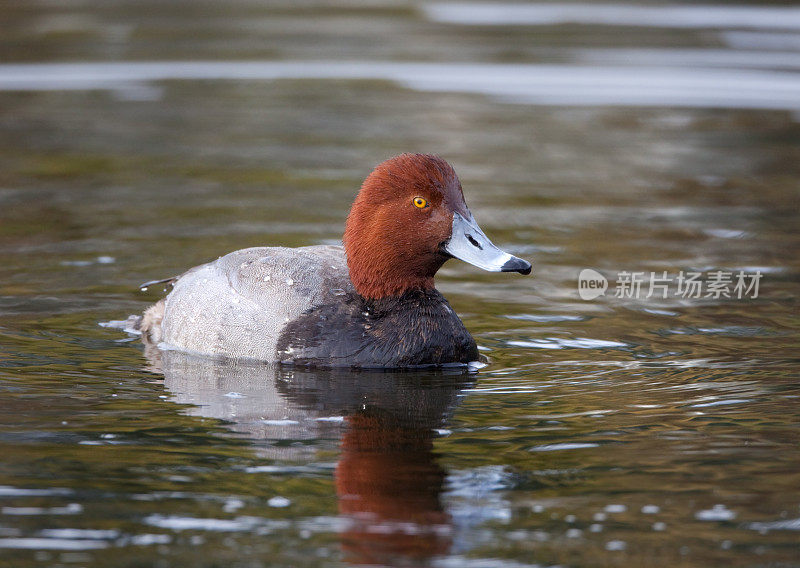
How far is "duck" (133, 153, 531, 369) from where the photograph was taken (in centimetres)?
794

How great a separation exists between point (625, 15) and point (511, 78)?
415cm

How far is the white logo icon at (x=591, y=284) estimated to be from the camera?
9.99m

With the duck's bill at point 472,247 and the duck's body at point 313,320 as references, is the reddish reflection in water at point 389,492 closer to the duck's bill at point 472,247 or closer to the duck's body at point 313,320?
the duck's body at point 313,320

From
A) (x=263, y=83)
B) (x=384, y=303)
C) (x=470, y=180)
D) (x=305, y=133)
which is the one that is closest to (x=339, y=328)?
(x=384, y=303)

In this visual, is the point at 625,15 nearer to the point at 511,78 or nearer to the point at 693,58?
the point at 693,58

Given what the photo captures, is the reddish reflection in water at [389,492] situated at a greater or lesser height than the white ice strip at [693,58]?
lesser

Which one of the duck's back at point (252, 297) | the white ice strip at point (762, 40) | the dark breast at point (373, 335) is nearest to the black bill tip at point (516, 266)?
the dark breast at point (373, 335)

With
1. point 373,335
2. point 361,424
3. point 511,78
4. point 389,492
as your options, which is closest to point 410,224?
point 373,335

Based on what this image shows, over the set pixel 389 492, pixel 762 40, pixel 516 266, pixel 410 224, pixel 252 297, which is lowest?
pixel 389 492

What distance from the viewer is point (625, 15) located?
22156 mm

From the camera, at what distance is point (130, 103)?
17.1m

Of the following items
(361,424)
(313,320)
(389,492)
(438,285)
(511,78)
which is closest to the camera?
(389,492)

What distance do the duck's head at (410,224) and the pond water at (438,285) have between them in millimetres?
737

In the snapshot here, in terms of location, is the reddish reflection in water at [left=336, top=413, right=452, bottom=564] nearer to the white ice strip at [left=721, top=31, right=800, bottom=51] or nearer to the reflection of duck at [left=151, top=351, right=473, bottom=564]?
the reflection of duck at [left=151, top=351, right=473, bottom=564]
